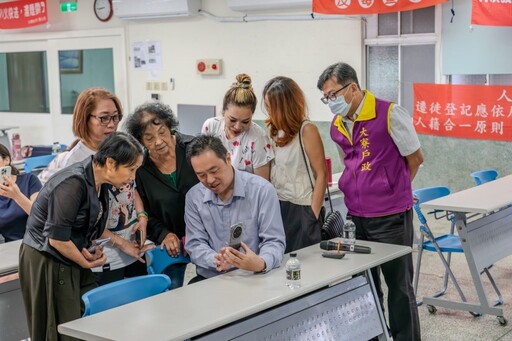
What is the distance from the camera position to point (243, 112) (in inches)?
147

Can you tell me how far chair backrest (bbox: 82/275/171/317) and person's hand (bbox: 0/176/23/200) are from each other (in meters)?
1.30

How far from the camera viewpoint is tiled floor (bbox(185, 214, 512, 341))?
173 inches

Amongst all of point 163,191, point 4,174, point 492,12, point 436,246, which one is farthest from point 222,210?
point 492,12

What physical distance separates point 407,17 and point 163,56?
129 inches

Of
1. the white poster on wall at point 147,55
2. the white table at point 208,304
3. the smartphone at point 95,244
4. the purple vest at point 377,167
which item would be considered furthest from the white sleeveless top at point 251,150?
the white poster on wall at point 147,55

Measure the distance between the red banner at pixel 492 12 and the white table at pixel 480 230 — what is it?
6.75 feet

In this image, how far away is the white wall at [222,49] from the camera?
787 cm

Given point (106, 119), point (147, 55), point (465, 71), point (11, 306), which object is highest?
point (147, 55)

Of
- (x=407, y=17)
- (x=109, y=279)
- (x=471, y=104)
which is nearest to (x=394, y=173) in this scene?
(x=109, y=279)

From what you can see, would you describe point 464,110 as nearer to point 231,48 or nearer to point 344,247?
point 231,48

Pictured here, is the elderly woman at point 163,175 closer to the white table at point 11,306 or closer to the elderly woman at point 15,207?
the white table at point 11,306

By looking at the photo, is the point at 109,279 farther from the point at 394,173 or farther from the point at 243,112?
the point at 394,173

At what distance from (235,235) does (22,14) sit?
798cm

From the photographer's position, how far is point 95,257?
10.3 feet
